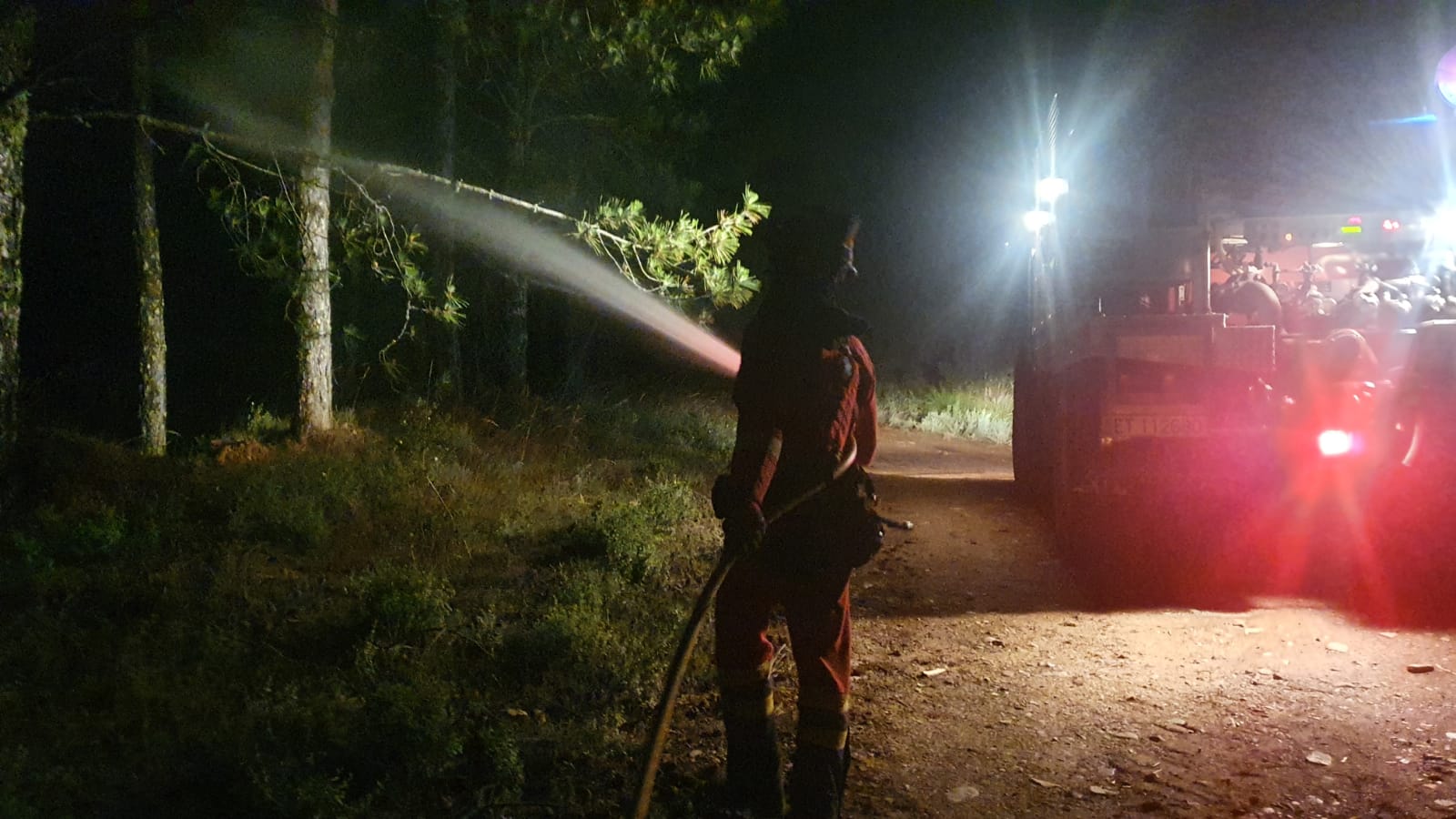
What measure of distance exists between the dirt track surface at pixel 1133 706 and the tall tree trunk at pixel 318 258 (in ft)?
17.2

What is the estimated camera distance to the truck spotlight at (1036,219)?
10.4 m

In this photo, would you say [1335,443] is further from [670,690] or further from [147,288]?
[147,288]

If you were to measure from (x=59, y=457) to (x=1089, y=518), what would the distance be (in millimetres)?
8485

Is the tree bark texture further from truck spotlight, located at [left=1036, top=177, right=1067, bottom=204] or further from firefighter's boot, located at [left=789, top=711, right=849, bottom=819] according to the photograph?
firefighter's boot, located at [left=789, top=711, right=849, bottom=819]

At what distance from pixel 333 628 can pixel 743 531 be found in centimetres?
298

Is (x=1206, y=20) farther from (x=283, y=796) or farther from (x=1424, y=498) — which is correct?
(x=283, y=796)

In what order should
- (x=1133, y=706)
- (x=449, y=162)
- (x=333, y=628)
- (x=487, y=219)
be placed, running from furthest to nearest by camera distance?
(x=449, y=162) → (x=487, y=219) → (x=333, y=628) → (x=1133, y=706)

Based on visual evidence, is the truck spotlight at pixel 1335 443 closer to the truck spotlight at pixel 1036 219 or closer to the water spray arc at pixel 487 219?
the truck spotlight at pixel 1036 219

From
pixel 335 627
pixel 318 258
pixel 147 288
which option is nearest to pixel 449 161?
pixel 318 258

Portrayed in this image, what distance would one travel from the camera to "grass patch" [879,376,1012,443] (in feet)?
62.3

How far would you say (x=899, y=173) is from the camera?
25969mm

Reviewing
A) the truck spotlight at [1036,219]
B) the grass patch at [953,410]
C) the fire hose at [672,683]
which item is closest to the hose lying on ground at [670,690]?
the fire hose at [672,683]

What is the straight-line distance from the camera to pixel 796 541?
383cm

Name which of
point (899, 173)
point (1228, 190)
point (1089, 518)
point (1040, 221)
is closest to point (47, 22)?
point (1040, 221)
